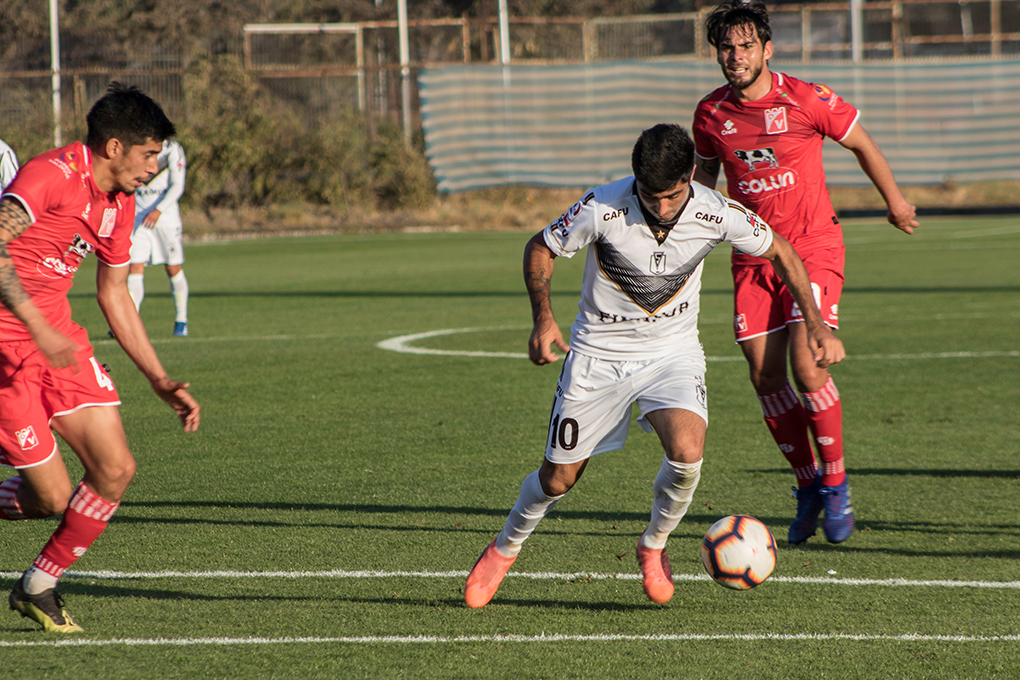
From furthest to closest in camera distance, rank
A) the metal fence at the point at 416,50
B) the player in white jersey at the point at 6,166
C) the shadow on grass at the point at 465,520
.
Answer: the metal fence at the point at 416,50
the player in white jersey at the point at 6,166
the shadow on grass at the point at 465,520

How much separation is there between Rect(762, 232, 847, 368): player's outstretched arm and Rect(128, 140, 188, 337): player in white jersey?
28.2ft

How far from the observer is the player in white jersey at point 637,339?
4625 mm

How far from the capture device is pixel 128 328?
4.75 m

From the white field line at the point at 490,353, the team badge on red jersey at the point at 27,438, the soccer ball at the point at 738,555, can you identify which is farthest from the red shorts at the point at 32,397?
the white field line at the point at 490,353

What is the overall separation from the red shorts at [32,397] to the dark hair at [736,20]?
10.8 feet

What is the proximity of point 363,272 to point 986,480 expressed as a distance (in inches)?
554

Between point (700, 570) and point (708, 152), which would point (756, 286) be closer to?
point (708, 152)

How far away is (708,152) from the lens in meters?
6.09

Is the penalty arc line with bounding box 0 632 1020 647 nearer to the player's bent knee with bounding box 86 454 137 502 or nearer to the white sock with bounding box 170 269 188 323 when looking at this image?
the player's bent knee with bounding box 86 454 137 502

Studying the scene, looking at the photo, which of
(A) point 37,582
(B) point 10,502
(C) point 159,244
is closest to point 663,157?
(A) point 37,582

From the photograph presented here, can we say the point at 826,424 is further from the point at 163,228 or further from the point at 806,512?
the point at 163,228

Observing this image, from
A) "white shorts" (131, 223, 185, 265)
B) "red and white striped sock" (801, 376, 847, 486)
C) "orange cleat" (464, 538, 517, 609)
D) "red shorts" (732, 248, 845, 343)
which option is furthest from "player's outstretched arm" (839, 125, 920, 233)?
"white shorts" (131, 223, 185, 265)

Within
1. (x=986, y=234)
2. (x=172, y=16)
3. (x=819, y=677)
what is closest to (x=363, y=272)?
(x=986, y=234)

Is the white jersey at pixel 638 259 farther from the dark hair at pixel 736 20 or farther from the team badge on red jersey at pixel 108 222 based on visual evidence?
the team badge on red jersey at pixel 108 222
